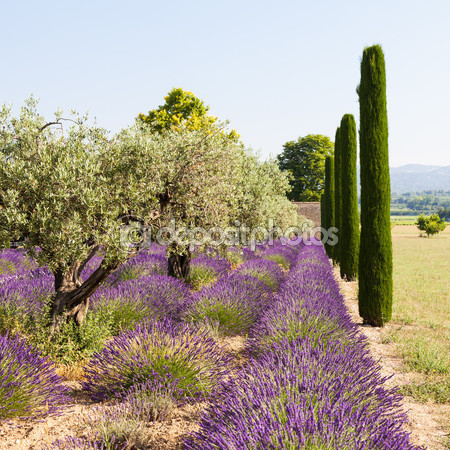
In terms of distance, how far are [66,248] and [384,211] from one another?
7.07 m

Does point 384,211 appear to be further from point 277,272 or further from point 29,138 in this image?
point 29,138

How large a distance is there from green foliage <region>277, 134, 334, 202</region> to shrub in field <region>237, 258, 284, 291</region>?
42.4 m

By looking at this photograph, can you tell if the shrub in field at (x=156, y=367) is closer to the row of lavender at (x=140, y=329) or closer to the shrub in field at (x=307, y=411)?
the row of lavender at (x=140, y=329)

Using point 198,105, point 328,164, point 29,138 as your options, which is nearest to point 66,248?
point 29,138

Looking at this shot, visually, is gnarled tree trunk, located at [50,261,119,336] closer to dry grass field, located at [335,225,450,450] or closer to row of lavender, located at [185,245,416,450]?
row of lavender, located at [185,245,416,450]

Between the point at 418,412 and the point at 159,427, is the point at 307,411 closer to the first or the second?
the point at 159,427

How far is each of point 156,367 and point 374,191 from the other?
6830 mm

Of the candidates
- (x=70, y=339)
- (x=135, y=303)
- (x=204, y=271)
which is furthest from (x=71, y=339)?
(x=204, y=271)

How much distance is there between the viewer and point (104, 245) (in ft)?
17.0

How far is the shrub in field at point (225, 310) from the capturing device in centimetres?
666

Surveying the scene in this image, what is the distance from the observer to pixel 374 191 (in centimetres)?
923

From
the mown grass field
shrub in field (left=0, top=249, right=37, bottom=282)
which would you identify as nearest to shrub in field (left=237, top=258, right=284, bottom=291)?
the mown grass field

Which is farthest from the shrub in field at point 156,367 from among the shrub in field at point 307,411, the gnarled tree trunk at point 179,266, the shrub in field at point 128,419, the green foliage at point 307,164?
the green foliage at point 307,164

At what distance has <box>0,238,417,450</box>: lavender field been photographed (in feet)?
8.87
